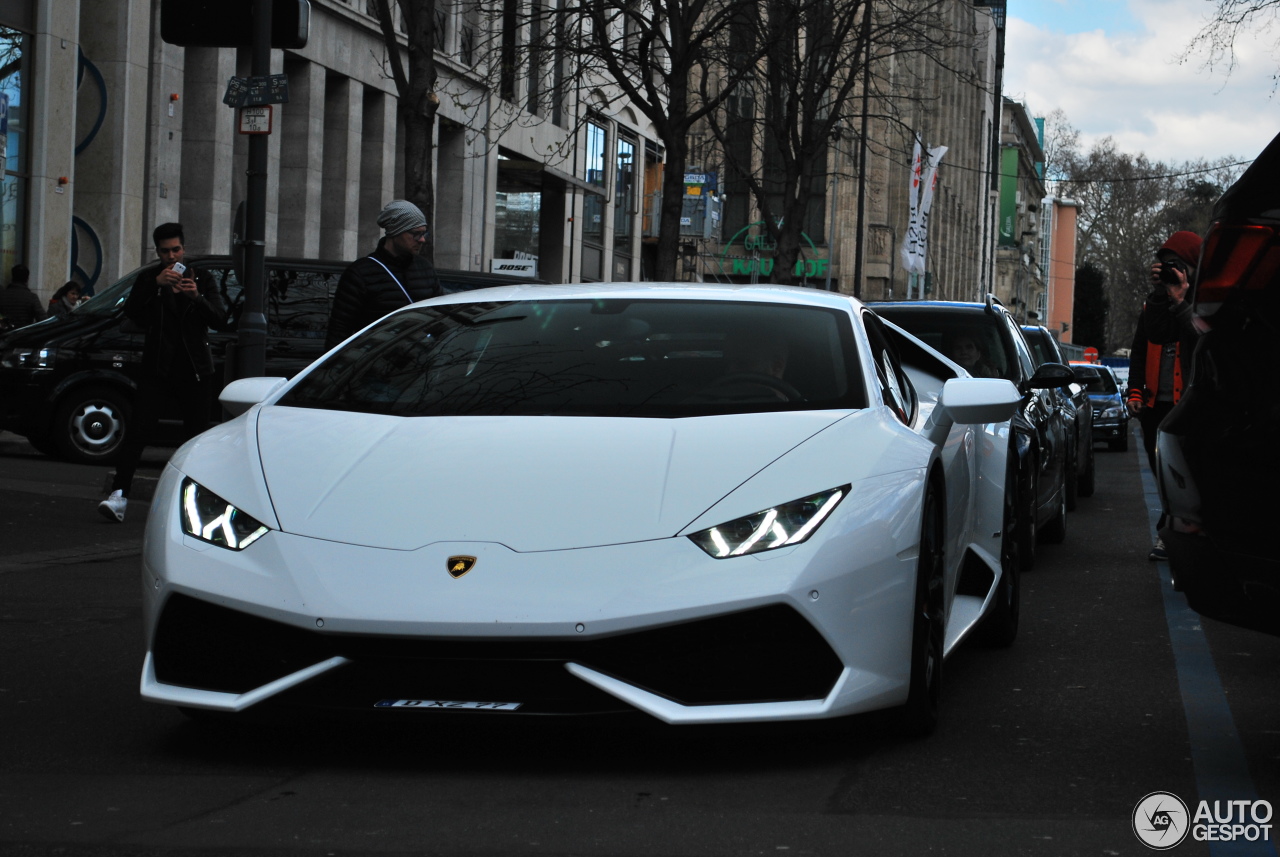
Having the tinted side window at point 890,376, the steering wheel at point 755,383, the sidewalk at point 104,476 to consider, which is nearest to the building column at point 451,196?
the sidewalk at point 104,476

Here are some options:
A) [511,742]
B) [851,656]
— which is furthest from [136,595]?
[851,656]

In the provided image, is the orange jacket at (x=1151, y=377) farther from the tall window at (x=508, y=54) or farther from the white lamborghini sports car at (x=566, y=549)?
the tall window at (x=508, y=54)

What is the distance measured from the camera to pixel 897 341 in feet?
24.5

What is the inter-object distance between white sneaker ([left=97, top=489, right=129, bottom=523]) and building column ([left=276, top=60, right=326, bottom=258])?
17.9m

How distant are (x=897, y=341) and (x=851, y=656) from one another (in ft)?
10.1

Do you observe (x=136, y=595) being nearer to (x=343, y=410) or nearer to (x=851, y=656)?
(x=343, y=410)

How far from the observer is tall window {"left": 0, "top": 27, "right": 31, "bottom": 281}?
22.2m

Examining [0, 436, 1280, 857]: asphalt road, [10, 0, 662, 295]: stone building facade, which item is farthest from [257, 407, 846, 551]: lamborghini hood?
[10, 0, 662, 295]: stone building facade

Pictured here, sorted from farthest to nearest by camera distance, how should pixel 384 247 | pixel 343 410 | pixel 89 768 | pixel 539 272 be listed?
pixel 539 272 → pixel 384 247 → pixel 343 410 → pixel 89 768

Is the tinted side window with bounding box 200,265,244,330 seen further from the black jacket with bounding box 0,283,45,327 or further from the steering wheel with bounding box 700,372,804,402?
the steering wheel with bounding box 700,372,804,402

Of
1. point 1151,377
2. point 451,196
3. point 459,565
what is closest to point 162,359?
point 1151,377

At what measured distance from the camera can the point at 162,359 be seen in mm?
11258

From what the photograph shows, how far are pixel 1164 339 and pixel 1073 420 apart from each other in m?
4.16

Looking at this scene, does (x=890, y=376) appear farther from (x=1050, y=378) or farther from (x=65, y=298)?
(x=65, y=298)
